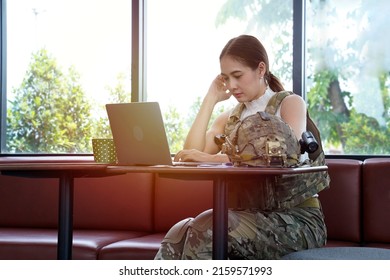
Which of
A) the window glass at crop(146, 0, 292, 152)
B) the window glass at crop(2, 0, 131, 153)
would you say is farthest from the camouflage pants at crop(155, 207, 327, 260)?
the window glass at crop(2, 0, 131, 153)

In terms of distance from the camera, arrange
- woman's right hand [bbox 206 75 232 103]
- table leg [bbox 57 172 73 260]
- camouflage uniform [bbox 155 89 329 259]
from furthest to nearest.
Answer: woman's right hand [bbox 206 75 232 103] → table leg [bbox 57 172 73 260] → camouflage uniform [bbox 155 89 329 259]

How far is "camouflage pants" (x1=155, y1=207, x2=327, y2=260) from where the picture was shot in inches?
90.3

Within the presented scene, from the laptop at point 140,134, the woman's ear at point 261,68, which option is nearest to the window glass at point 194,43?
the woman's ear at point 261,68

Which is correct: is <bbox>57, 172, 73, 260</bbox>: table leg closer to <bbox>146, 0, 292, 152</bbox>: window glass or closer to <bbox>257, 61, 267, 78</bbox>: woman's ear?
<bbox>257, 61, 267, 78</bbox>: woman's ear

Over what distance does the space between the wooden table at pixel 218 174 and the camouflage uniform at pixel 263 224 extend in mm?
100

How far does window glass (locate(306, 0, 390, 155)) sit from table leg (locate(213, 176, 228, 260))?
178cm

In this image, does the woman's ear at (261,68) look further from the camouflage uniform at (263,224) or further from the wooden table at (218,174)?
Result: the wooden table at (218,174)

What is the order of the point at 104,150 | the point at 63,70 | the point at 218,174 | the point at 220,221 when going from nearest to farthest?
the point at 218,174 < the point at 220,221 < the point at 104,150 < the point at 63,70

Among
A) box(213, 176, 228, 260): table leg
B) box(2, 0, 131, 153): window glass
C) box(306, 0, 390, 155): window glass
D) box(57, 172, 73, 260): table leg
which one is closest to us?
box(213, 176, 228, 260): table leg

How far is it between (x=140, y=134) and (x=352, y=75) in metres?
1.81

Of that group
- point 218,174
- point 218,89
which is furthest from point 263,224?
point 218,89

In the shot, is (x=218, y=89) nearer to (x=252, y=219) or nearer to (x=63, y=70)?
(x=252, y=219)

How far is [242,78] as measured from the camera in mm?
2871

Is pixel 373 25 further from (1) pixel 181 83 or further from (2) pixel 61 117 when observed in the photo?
(2) pixel 61 117
